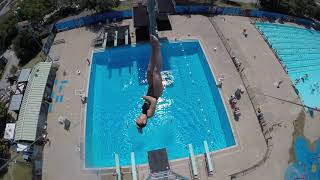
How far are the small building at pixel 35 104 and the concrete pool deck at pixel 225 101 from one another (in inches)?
45.7

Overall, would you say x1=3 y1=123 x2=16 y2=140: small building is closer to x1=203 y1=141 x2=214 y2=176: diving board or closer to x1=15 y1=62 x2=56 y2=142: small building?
x1=15 y1=62 x2=56 y2=142: small building

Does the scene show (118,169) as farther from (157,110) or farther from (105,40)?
(105,40)

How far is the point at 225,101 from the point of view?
115 ft

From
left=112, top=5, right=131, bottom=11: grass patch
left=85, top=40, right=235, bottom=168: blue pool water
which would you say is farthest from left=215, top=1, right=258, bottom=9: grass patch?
left=112, top=5, right=131, bottom=11: grass patch

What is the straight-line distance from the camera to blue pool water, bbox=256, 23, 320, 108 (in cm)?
3754

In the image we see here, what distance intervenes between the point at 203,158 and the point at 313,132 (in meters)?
12.7

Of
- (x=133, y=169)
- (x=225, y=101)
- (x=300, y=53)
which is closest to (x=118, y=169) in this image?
(x=133, y=169)

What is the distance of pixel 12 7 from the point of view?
4688cm

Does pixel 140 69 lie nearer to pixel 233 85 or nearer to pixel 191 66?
pixel 191 66

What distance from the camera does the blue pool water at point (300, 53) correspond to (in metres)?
37.5

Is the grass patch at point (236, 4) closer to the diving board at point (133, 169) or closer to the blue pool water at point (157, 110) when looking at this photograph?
the blue pool water at point (157, 110)

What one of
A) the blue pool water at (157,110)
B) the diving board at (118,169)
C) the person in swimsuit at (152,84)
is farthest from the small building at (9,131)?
the person in swimsuit at (152,84)

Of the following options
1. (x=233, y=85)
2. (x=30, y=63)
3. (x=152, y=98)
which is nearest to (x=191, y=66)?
(x=233, y=85)

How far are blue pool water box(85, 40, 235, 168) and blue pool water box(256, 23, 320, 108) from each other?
406 inches
